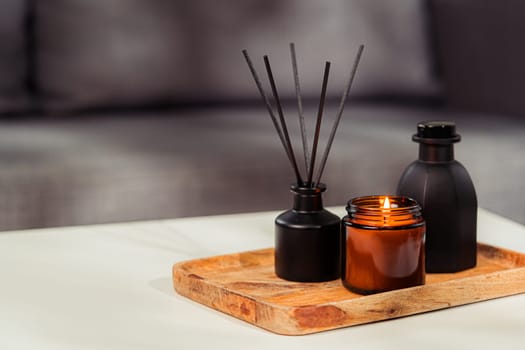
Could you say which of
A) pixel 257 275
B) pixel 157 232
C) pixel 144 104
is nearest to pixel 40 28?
pixel 144 104

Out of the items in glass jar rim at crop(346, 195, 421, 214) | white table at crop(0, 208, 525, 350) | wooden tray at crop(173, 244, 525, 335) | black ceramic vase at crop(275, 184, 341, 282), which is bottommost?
white table at crop(0, 208, 525, 350)

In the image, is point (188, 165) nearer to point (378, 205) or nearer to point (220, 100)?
point (220, 100)

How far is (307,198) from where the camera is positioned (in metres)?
0.87

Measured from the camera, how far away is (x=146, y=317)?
81 centimetres

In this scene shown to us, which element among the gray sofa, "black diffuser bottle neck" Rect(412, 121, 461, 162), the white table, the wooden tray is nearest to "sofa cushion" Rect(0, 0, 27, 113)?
the gray sofa

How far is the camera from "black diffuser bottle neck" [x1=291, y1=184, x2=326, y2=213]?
0.86 metres

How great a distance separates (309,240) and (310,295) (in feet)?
0.19

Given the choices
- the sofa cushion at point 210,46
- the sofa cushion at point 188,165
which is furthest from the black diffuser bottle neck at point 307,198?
the sofa cushion at point 210,46

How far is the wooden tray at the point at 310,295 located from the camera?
753 millimetres

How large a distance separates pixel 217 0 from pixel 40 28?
475 millimetres

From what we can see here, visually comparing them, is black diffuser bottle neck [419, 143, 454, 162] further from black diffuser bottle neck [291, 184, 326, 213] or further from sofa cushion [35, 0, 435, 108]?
sofa cushion [35, 0, 435, 108]

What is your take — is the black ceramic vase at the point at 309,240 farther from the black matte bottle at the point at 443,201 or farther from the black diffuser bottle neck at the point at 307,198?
the black matte bottle at the point at 443,201

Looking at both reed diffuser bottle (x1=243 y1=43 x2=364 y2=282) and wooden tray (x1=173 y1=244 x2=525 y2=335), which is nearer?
wooden tray (x1=173 y1=244 x2=525 y2=335)

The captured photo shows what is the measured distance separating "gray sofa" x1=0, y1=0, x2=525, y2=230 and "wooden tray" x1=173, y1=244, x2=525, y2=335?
85cm
